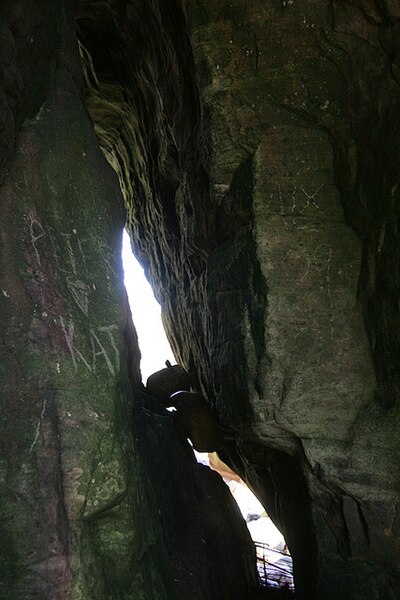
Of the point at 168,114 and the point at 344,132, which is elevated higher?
the point at 168,114

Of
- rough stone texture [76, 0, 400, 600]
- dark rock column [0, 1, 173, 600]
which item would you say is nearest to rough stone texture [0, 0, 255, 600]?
dark rock column [0, 1, 173, 600]

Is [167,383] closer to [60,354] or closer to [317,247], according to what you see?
[317,247]

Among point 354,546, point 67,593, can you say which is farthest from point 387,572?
point 67,593

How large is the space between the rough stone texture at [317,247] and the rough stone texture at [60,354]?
1.02 meters

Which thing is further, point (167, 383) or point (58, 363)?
point (167, 383)

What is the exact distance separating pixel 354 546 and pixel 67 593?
2.20m

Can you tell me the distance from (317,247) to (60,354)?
2018 millimetres

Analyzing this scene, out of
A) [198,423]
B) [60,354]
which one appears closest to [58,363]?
[60,354]

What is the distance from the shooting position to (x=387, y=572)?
3.66m

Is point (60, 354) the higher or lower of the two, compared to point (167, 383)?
lower

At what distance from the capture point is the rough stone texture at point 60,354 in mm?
2617

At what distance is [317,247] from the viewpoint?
3.74m

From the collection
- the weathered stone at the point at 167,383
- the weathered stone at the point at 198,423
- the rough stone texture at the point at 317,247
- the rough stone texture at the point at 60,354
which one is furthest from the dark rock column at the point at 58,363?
the weathered stone at the point at 167,383

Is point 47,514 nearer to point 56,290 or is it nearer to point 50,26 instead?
point 56,290
